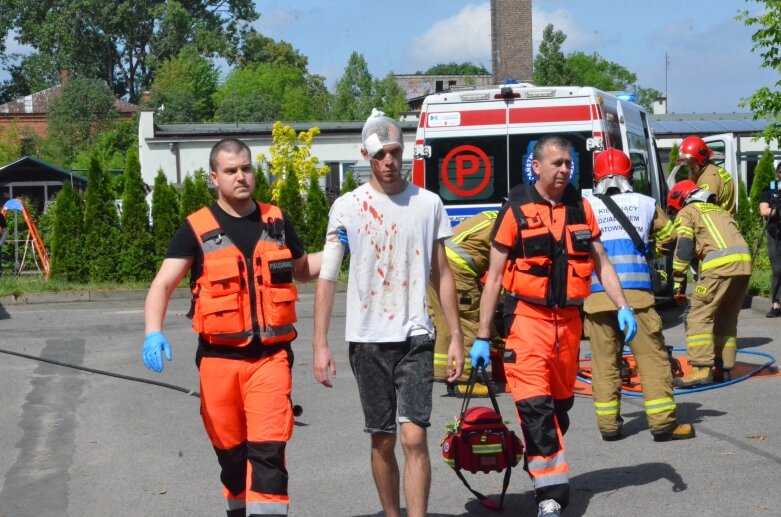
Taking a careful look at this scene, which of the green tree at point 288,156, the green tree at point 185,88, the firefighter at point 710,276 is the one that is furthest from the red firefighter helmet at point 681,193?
the green tree at point 185,88

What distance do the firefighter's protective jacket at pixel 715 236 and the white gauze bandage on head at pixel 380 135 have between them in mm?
4883

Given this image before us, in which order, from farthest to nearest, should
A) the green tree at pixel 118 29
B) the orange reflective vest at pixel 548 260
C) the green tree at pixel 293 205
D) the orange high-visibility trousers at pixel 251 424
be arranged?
the green tree at pixel 118 29
the green tree at pixel 293 205
the orange reflective vest at pixel 548 260
the orange high-visibility trousers at pixel 251 424

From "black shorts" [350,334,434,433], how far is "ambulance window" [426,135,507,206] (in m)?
8.11

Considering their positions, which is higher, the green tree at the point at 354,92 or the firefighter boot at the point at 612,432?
the green tree at the point at 354,92

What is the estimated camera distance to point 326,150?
50.6m

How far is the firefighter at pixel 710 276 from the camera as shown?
10078mm

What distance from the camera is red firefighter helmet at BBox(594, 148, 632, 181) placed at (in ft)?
27.3

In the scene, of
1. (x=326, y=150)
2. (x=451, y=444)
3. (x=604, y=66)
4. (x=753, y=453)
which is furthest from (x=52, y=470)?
(x=604, y=66)

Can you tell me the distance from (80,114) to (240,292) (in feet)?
267

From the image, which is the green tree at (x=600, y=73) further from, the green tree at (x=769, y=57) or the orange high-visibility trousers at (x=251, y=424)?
the orange high-visibility trousers at (x=251, y=424)

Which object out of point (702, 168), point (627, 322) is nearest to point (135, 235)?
point (702, 168)

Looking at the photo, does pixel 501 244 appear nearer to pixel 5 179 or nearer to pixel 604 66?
pixel 5 179

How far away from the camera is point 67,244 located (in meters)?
23.1

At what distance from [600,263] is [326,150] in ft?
146
